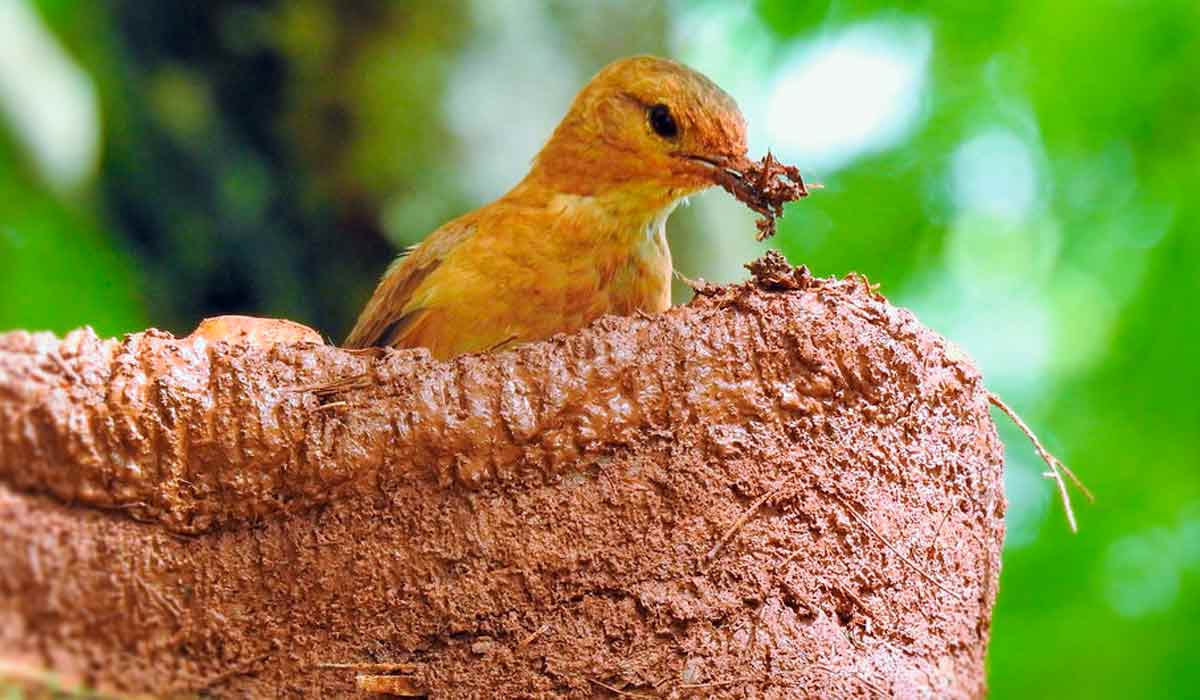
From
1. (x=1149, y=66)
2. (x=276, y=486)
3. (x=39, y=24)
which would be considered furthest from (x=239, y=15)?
(x=1149, y=66)

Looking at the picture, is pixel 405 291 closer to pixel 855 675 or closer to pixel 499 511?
pixel 499 511

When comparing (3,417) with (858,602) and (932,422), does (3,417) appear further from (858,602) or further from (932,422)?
(932,422)

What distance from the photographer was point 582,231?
11.5 feet

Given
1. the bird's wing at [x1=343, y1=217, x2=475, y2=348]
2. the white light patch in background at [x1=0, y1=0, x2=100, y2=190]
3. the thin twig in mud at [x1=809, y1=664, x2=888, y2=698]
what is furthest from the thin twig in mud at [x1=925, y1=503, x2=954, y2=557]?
the white light patch in background at [x1=0, y1=0, x2=100, y2=190]

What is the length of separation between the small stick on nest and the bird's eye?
0.33 meters

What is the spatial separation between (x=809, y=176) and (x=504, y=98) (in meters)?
1.20

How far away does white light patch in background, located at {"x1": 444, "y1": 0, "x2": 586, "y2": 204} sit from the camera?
471 centimetres

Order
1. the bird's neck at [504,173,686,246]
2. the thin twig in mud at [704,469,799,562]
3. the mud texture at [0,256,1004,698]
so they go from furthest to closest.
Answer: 1. the bird's neck at [504,173,686,246]
2. the thin twig in mud at [704,469,799,562]
3. the mud texture at [0,256,1004,698]

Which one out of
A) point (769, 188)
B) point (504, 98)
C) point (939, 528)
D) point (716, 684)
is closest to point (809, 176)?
point (504, 98)

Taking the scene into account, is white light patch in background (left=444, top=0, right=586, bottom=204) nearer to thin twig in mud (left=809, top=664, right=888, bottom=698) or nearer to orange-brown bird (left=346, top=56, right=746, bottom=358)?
orange-brown bird (left=346, top=56, right=746, bottom=358)

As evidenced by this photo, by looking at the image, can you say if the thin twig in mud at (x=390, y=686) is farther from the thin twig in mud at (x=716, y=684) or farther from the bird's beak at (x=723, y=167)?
the bird's beak at (x=723, y=167)

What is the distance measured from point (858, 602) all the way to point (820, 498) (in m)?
0.22

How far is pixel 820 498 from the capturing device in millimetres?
2492

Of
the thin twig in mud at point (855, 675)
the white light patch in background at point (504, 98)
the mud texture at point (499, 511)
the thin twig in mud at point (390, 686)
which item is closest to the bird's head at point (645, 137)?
the mud texture at point (499, 511)
